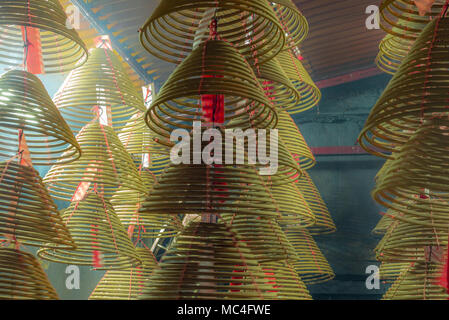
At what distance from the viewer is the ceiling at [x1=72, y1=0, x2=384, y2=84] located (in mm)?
5529

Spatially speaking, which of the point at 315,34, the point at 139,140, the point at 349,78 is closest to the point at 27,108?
the point at 139,140

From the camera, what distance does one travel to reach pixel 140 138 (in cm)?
426

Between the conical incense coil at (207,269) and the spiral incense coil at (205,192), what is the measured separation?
10 centimetres

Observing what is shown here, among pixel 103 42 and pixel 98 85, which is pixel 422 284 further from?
pixel 103 42

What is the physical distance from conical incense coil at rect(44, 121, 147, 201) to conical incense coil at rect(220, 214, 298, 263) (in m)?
0.86

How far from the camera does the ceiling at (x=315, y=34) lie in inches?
218

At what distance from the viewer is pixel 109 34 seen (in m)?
5.93

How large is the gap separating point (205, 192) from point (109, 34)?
4.62 m

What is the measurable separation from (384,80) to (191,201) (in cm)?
791

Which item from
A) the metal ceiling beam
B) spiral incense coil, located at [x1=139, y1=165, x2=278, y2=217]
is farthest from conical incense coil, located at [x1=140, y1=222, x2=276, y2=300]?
the metal ceiling beam

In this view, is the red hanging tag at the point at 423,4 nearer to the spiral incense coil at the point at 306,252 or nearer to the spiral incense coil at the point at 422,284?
the spiral incense coil at the point at 422,284

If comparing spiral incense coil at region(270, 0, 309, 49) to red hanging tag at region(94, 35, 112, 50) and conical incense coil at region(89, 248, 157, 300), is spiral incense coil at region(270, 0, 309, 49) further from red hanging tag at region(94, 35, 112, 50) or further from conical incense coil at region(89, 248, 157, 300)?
conical incense coil at region(89, 248, 157, 300)
